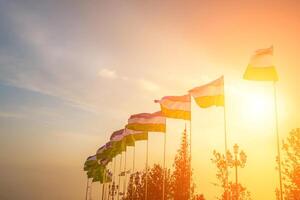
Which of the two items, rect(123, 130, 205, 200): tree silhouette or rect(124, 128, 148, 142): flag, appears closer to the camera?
rect(124, 128, 148, 142): flag

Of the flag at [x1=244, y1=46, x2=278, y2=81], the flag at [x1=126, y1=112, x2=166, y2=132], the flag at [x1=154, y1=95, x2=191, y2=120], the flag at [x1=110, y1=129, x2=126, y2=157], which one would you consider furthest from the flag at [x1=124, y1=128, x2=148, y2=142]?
the flag at [x1=244, y1=46, x2=278, y2=81]

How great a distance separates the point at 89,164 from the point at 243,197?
3054 cm

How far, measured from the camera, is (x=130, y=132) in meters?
38.8

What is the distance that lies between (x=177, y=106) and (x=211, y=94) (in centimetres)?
465

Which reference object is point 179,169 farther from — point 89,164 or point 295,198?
point 295,198

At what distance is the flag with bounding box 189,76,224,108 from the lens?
23859 mm

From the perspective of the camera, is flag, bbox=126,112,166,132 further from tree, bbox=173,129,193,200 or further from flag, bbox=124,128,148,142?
tree, bbox=173,129,193,200

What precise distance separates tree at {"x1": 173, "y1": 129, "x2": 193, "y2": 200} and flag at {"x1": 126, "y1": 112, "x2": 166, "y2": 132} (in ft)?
98.8

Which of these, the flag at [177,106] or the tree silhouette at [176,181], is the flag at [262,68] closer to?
the flag at [177,106]

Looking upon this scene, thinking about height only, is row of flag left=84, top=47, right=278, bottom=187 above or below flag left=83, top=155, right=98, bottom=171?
above

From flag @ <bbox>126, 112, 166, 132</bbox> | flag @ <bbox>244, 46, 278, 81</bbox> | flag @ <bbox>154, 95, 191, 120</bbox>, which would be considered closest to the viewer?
flag @ <bbox>244, 46, 278, 81</bbox>

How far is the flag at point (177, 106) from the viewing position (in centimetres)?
2797

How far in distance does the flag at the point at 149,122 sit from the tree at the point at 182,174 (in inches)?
1186

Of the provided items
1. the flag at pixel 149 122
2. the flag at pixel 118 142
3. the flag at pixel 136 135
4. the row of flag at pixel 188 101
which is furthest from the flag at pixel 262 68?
the flag at pixel 118 142
